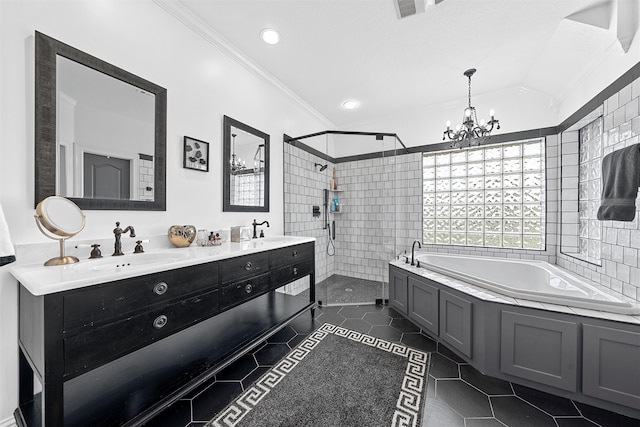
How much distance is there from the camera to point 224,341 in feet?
6.01

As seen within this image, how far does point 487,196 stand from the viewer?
11.0 feet

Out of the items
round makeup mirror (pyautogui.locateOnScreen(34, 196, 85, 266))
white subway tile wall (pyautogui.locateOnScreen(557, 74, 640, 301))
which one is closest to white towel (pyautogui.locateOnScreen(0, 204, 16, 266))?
round makeup mirror (pyautogui.locateOnScreen(34, 196, 85, 266))

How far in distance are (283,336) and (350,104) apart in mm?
3193

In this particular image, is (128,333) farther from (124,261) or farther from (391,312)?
(391,312)

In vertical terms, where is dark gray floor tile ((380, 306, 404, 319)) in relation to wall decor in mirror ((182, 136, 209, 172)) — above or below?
below

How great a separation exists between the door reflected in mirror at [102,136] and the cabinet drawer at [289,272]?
3.69 ft

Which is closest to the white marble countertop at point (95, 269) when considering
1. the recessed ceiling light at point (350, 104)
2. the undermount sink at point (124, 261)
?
the undermount sink at point (124, 261)

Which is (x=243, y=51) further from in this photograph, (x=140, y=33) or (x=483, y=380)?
(x=483, y=380)

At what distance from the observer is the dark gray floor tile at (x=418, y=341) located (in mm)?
2154

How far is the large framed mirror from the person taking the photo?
2363 millimetres

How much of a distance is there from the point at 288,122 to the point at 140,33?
69.2 inches

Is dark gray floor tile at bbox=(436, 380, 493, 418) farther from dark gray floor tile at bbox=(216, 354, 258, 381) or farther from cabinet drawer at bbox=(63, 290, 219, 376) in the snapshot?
cabinet drawer at bbox=(63, 290, 219, 376)

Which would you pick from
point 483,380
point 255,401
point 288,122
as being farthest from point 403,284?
point 288,122

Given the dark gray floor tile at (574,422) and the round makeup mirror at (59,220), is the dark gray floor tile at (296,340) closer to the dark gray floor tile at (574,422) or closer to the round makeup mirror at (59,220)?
the round makeup mirror at (59,220)
